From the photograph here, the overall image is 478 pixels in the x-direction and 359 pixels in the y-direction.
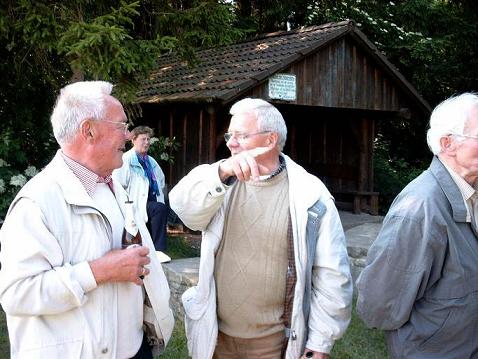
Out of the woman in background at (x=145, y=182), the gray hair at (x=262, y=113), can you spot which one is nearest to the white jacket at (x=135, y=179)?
the woman in background at (x=145, y=182)

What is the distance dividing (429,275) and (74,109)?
1536 millimetres

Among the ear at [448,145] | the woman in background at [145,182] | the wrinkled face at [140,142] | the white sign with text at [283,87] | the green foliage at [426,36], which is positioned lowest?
the woman in background at [145,182]

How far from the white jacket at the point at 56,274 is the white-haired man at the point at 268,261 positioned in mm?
492

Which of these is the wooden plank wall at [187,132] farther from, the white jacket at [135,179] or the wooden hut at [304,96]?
the white jacket at [135,179]

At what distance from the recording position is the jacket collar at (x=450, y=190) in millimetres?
2336

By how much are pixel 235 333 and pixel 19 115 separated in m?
6.88

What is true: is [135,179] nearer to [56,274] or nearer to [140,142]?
[140,142]

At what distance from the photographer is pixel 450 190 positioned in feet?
7.78

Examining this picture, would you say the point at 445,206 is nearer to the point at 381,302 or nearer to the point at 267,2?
the point at 381,302

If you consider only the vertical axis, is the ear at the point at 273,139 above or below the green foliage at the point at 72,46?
below

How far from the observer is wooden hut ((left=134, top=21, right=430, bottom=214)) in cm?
976

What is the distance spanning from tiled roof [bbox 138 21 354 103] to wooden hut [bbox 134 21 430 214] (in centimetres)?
2

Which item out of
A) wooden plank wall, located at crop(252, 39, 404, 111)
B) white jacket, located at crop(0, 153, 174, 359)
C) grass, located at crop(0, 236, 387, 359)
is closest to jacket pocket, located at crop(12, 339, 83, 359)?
white jacket, located at crop(0, 153, 174, 359)

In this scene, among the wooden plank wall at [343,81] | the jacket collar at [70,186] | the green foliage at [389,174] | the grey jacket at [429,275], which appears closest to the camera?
the jacket collar at [70,186]
